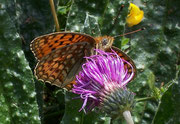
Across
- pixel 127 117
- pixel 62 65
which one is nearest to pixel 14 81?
pixel 62 65

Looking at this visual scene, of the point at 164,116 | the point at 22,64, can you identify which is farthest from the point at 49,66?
the point at 164,116

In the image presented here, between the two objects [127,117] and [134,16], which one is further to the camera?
[134,16]

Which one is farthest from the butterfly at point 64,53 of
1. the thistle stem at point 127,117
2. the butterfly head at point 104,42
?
the thistle stem at point 127,117

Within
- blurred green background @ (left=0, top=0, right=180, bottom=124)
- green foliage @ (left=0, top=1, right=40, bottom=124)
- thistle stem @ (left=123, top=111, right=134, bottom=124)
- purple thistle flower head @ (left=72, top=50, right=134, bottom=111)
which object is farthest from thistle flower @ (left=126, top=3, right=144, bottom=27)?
thistle stem @ (left=123, top=111, right=134, bottom=124)

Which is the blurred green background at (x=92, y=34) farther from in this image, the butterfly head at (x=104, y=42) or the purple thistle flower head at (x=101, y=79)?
the purple thistle flower head at (x=101, y=79)

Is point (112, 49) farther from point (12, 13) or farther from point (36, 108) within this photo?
point (12, 13)

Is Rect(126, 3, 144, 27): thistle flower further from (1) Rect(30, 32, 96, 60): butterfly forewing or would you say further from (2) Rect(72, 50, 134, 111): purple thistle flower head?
(2) Rect(72, 50, 134, 111): purple thistle flower head

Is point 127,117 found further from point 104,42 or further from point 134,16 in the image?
point 134,16
